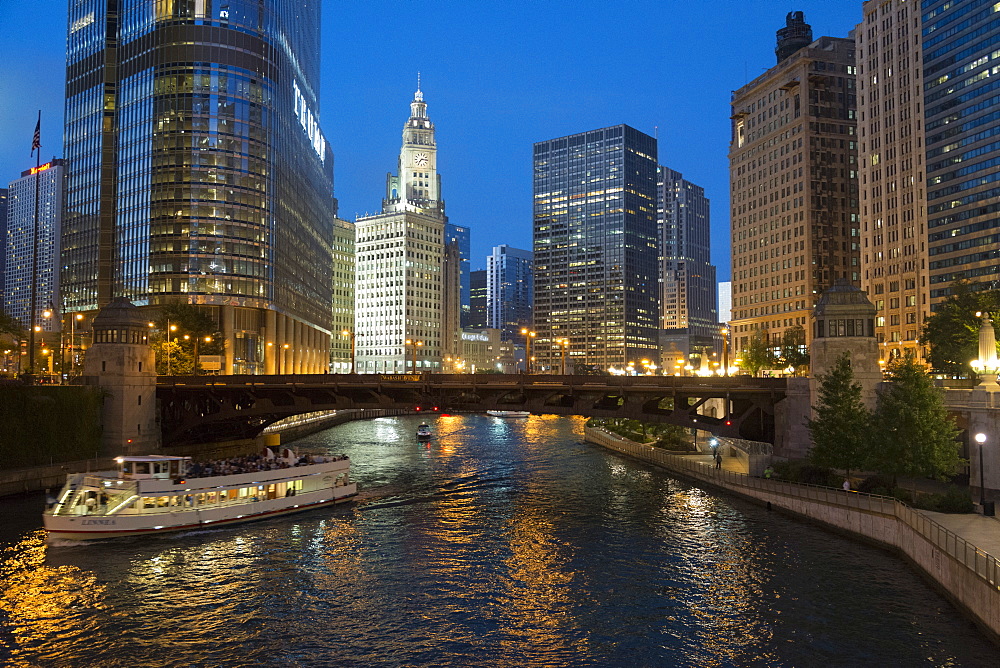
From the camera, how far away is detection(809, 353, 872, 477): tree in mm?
53188

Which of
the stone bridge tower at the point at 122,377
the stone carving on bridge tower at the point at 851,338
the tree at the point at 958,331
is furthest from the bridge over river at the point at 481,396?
the tree at the point at 958,331

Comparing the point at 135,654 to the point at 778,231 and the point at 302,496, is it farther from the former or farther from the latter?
the point at 778,231

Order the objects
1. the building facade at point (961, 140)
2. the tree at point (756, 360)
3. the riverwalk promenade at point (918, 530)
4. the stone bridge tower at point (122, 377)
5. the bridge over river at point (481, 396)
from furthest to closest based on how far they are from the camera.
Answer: the tree at point (756, 360), the building facade at point (961, 140), the stone bridge tower at point (122, 377), the bridge over river at point (481, 396), the riverwalk promenade at point (918, 530)

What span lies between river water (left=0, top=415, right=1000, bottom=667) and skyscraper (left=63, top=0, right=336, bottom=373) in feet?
281

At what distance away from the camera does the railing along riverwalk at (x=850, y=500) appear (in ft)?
103

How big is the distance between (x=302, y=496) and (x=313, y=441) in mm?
58777

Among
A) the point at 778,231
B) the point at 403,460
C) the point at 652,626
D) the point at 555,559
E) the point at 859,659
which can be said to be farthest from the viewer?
the point at 778,231

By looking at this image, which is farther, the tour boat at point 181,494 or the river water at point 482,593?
the tour boat at point 181,494

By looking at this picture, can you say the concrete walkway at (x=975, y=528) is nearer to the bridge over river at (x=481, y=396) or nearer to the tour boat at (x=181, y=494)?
the bridge over river at (x=481, y=396)

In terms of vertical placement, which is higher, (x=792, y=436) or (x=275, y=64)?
(x=275, y=64)

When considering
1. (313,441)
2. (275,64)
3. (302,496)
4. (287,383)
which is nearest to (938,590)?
(302,496)

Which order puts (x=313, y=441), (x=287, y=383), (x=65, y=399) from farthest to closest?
(x=313, y=441) → (x=287, y=383) → (x=65, y=399)

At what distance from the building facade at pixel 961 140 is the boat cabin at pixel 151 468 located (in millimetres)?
126637

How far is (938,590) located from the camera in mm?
35906
